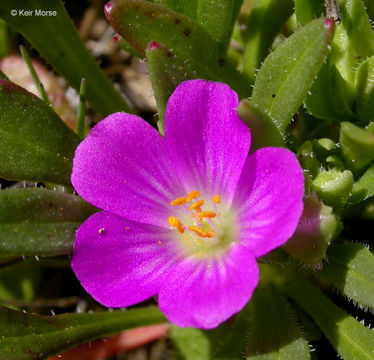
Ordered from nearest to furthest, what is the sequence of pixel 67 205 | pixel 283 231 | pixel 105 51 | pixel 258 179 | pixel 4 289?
pixel 283 231 < pixel 258 179 < pixel 67 205 < pixel 4 289 < pixel 105 51

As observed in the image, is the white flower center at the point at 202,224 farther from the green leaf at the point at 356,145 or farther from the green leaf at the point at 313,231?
the green leaf at the point at 356,145

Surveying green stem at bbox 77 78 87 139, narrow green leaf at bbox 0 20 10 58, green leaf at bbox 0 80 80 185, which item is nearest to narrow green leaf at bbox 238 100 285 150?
green leaf at bbox 0 80 80 185

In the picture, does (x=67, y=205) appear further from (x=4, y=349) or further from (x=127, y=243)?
(x=4, y=349)

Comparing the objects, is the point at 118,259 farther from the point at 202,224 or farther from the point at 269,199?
the point at 269,199

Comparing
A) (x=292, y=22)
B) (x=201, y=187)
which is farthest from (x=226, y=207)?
(x=292, y=22)

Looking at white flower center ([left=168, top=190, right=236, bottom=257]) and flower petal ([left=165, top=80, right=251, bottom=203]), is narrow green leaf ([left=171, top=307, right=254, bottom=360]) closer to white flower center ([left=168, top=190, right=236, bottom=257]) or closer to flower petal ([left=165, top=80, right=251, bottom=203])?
white flower center ([left=168, top=190, right=236, bottom=257])

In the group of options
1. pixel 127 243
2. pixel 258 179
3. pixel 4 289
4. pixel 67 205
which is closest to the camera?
pixel 258 179
